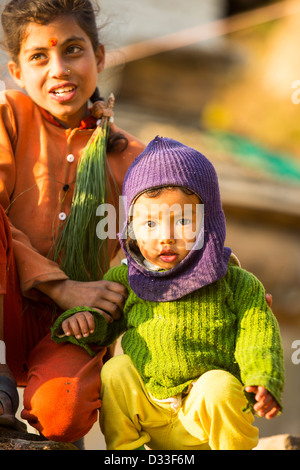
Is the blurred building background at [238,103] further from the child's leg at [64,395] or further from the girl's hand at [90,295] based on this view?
the child's leg at [64,395]

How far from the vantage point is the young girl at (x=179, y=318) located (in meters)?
1.90

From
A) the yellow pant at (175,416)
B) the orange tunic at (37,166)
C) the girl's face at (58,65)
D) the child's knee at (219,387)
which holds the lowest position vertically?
the yellow pant at (175,416)

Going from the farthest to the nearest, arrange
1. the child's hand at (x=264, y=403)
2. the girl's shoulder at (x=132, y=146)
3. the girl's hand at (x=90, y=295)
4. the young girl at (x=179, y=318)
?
the girl's shoulder at (x=132, y=146) < the girl's hand at (x=90, y=295) < the young girl at (x=179, y=318) < the child's hand at (x=264, y=403)

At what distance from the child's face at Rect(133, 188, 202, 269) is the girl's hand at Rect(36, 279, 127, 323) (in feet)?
0.69

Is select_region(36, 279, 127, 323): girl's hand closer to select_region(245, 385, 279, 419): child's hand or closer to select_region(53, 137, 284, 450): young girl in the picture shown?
select_region(53, 137, 284, 450): young girl

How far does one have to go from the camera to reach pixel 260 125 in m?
7.97

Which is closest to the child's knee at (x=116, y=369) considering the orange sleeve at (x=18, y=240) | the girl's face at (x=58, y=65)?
the orange sleeve at (x=18, y=240)

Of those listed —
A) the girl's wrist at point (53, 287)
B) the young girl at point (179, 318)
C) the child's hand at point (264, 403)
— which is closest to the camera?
the child's hand at point (264, 403)

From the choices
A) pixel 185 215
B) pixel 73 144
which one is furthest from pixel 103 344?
pixel 73 144

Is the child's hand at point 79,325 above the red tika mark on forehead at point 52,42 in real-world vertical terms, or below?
below

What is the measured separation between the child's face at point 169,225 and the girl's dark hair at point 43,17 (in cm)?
53

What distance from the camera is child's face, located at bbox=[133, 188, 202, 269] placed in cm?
190

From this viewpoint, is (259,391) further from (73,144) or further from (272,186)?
(272,186)
